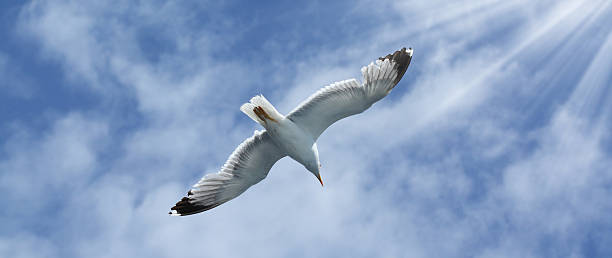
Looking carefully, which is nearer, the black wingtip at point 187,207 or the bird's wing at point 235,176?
the bird's wing at point 235,176

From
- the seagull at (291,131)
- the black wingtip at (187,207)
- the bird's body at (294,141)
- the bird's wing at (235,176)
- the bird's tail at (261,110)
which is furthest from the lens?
the black wingtip at (187,207)

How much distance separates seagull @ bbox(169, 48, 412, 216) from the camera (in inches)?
507

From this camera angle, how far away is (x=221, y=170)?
49.2 feet

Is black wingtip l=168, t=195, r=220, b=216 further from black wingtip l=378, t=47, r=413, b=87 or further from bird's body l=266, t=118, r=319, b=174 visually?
black wingtip l=378, t=47, r=413, b=87

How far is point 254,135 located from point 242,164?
2.87 ft

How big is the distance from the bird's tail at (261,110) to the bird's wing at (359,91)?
491 millimetres

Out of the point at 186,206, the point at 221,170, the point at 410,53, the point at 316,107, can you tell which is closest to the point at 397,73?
the point at 410,53

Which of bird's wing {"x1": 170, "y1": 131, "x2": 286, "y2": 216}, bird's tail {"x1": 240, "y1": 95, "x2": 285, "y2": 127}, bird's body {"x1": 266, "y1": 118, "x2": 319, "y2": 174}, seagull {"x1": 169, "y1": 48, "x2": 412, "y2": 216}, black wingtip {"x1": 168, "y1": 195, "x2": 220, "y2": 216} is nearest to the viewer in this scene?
seagull {"x1": 169, "y1": 48, "x2": 412, "y2": 216}

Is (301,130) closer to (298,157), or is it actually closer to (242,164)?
(298,157)

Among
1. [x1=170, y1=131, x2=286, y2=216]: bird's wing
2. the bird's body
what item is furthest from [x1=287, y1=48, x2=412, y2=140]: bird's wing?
[x1=170, y1=131, x2=286, y2=216]: bird's wing

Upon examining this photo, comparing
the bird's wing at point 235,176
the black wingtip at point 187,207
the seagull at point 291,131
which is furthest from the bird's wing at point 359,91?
the black wingtip at point 187,207

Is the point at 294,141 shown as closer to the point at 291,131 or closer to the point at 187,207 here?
the point at 291,131

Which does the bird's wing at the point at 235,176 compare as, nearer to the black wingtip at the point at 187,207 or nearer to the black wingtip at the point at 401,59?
the black wingtip at the point at 187,207

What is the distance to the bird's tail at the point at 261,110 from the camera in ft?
44.3
